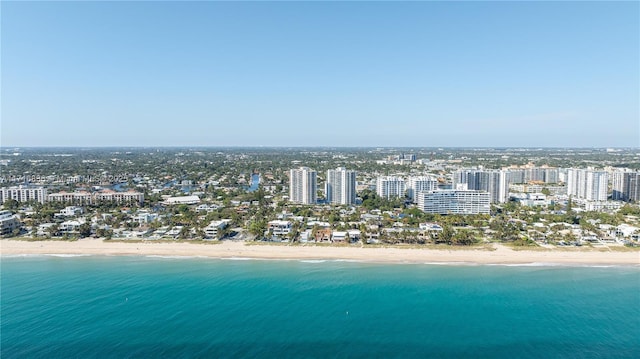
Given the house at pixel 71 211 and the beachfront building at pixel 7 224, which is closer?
the beachfront building at pixel 7 224

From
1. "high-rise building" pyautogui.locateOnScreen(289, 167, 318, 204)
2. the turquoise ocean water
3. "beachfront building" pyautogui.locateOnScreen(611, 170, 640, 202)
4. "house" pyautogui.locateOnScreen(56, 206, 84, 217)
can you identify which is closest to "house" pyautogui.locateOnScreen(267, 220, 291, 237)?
the turquoise ocean water

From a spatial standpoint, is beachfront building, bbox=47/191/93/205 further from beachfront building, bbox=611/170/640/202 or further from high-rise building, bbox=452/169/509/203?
beachfront building, bbox=611/170/640/202

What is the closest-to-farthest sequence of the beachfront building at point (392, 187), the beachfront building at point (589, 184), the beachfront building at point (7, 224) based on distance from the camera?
1. the beachfront building at point (7, 224)
2. the beachfront building at point (589, 184)
3. the beachfront building at point (392, 187)

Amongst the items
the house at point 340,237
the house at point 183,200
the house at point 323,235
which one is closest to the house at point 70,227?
the house at point 183,200

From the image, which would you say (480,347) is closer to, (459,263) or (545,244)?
(459,263)

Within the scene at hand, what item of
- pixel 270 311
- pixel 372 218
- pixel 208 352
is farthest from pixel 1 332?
pixel 372 218

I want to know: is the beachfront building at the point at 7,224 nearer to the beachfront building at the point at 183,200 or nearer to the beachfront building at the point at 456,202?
the beachfront building at the point at 183,200
